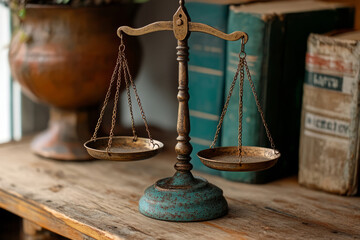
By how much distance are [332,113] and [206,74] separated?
32cm

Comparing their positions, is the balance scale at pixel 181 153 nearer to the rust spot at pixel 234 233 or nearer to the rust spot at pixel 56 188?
the rust spot at pixel 234 233

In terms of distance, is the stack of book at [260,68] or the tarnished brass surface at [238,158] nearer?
the tarnished brass surface at [238,158]

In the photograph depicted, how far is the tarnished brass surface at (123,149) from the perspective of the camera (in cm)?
115

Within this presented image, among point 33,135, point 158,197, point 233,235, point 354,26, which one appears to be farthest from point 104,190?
point 354,26

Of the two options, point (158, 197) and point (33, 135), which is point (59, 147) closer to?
point (33, 135)

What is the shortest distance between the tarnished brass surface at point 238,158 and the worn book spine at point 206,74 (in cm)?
33

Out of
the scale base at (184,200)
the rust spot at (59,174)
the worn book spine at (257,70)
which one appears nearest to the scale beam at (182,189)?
the scale base at (184,200)

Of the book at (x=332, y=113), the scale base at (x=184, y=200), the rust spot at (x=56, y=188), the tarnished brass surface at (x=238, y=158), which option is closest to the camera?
the tarnished brass surface at (x=238, y=158)

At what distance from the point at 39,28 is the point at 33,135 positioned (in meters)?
0.46

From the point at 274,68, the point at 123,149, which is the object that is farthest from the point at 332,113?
the point at 123,149

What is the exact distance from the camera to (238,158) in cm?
117

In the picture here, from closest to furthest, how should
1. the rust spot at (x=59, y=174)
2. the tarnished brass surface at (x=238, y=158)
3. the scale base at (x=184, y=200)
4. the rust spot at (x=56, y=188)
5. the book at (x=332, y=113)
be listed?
the tarnished brass surface at (x=238, y=158) < the scale base at (x=184, y=200) < the book at (x=332, y=113) < the rust spot at (x=56, y=188) < the rust spot at (x=59, y=174)

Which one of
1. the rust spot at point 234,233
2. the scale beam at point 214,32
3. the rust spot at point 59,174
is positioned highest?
the scale beam at point 214,32

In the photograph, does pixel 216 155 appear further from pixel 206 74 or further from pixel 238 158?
pixel 206 74
